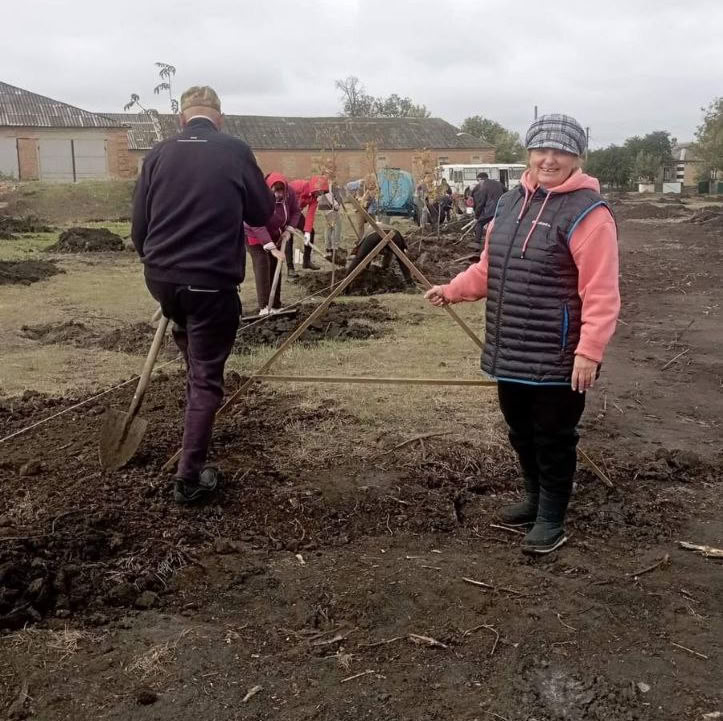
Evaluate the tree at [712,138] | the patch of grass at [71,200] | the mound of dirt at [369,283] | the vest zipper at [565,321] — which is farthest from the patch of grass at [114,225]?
the tree at [712,138]

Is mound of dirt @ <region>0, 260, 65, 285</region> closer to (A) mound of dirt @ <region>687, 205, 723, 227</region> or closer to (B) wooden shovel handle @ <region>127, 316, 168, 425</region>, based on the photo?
(B) wooden shovel handle @ <region>127, 316, 168, 425</region>

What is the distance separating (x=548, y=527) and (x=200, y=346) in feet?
5.72

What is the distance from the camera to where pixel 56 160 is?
40219mm

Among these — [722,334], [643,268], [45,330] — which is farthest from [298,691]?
[643,268]

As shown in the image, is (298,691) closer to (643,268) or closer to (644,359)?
(644,359)

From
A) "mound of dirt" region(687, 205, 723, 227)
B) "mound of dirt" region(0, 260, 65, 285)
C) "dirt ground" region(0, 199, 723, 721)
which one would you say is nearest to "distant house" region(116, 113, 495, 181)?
"mound of dirt" region(687, 205, 723, 227)

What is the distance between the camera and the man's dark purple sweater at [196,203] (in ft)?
11.7

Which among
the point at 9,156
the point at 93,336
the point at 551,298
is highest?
the point at 9,156

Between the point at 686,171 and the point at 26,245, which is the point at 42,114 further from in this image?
the point at 686,171

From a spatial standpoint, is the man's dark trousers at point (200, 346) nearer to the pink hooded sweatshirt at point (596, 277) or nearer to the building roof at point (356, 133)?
the pink hooded sweatshirt at point (596, 277)

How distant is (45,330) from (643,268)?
37.6ft

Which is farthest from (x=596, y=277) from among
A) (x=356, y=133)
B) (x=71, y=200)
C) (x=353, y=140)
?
(x=356, y=133)

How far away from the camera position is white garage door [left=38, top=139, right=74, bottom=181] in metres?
39.9

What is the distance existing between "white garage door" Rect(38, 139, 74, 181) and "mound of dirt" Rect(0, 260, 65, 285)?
28.4 meters
